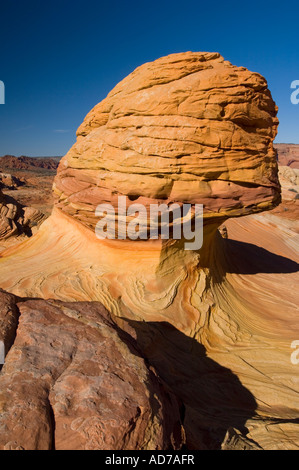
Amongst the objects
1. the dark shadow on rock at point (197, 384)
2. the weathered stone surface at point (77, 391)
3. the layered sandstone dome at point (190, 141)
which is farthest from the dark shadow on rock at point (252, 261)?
the weathered stone surface at point (77, 391)

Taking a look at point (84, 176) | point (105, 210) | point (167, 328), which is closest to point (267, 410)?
point (167, 328)

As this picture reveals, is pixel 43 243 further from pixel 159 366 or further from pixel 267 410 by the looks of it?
pixel 267 410

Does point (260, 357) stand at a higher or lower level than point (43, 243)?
lower

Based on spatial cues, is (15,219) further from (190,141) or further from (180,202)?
(190,141)

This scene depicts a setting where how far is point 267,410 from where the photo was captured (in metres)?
4.07

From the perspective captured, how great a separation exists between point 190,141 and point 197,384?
3.93 metres

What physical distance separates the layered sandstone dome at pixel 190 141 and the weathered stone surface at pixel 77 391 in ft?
10.8

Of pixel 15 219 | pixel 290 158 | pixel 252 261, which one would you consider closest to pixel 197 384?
pixel 252 261

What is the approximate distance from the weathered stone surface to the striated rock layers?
2059 mm

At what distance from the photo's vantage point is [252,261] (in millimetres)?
10344

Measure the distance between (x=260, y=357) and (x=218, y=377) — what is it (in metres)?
1.29

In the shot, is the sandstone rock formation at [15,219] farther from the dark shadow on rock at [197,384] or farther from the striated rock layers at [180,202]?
the dark shadow on rock at [197,384]

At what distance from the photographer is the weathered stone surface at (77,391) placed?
1.79m

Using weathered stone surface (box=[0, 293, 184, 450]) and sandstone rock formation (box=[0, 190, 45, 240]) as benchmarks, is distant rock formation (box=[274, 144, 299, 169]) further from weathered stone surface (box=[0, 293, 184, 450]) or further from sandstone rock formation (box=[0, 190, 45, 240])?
weathered stone surface (box=[0, 293, 184, 450])
